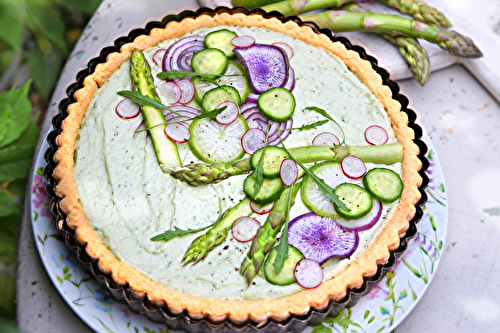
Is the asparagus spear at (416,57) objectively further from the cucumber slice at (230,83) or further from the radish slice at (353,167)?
the cucumber slice at (230,83)

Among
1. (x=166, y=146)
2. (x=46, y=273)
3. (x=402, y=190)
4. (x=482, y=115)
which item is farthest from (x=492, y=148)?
(x=46, y=273)

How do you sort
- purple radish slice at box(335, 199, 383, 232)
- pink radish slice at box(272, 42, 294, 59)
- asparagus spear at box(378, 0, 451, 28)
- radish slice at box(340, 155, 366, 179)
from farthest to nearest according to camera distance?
asparagus spear at box(378, 0, 451, 28) → pink radish slice at box(272, 42, 294, 59) → radish slice at box(340, 155, 366, 179) → purple radish slice at box(335, 199, 383, 232)

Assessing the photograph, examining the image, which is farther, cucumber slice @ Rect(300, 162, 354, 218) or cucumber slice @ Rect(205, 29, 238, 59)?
cucumber slice @ Rect(205, 29, 238, 59)

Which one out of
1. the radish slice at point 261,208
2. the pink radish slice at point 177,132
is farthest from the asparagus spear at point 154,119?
the radish slice at point 261,208

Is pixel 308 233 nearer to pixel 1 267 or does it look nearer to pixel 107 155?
pixel 107 155

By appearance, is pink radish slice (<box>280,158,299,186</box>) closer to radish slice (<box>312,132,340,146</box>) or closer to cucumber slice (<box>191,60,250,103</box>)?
radish slice (<box>312,132,340,146</box>)

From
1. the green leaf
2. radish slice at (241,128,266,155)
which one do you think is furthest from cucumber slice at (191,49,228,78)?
the green leaf

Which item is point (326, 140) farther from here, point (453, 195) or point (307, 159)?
point (453, 195)
